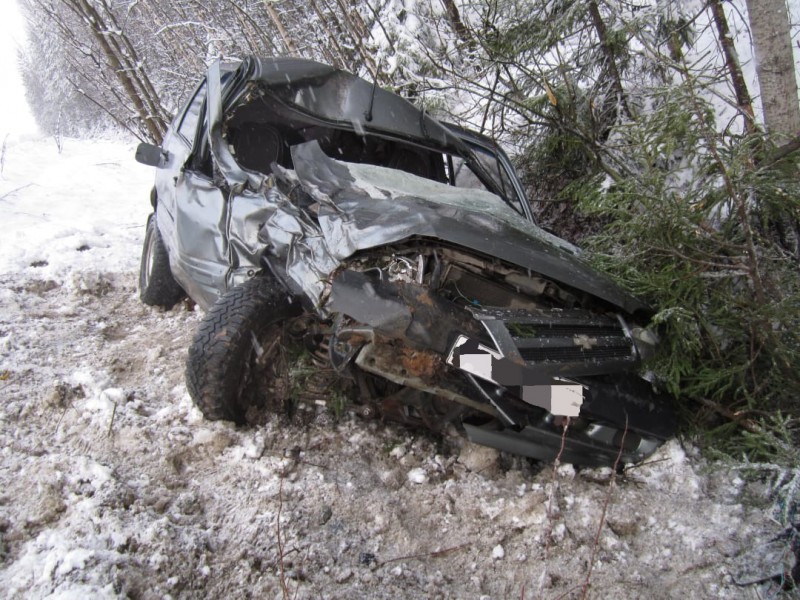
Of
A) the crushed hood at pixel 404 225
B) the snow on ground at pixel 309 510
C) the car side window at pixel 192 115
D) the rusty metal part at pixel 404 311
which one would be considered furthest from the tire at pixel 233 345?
the car side window at pixel 192 115

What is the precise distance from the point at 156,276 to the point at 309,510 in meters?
2.77

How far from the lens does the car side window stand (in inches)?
139

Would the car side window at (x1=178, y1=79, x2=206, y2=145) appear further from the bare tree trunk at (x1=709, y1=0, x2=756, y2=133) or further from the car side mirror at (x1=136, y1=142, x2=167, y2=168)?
the bare tree trunk at (x1=709, y1=0, x2=756, y2=133)

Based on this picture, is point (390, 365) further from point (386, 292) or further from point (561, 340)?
point (561, 340)

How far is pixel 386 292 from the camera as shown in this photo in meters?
1.96

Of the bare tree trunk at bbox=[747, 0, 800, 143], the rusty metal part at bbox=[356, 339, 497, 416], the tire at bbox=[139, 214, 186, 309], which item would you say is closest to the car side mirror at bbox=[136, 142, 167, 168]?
the tire at bbox=[139, 214, 186, 309]

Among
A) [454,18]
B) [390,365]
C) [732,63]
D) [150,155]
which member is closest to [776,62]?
[732,63]

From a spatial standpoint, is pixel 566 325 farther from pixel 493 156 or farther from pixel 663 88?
pixel 493 156

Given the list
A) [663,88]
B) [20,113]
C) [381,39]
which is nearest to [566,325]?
[663,88]

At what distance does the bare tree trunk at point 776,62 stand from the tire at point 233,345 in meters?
3.13

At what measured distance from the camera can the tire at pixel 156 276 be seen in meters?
4.14

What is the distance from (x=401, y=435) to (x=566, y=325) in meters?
1.11

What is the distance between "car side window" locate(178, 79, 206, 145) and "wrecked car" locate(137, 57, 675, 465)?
9 cm

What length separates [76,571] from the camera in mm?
1676
